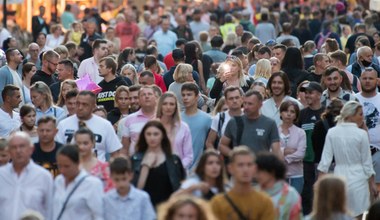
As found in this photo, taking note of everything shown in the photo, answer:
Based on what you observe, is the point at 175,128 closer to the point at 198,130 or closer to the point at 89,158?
the point at 198,130

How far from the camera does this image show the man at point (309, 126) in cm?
1738

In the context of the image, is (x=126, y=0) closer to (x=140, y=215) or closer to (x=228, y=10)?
(x=228, y=10)

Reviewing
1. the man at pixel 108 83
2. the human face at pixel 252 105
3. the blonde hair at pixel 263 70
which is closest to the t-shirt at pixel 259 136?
the human face at pixel 252 105

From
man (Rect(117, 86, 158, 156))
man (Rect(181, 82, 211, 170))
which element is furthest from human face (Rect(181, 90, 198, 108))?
man (Rect(117, 86, 158, 156))

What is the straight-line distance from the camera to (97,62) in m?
22.7

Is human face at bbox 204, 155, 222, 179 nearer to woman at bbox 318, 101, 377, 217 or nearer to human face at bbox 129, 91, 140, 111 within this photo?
woman at bbox 318, 101, 377, 217

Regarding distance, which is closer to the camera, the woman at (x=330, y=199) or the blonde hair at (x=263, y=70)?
the woman at (x=330, y=199)

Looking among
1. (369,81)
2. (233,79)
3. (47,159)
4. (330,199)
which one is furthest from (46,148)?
(233,79)

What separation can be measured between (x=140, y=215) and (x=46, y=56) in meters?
8.94

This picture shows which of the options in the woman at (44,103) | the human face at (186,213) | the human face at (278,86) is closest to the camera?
the human face at (186,213)

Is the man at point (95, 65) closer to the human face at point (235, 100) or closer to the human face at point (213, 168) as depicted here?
the human face at point (235, 100)

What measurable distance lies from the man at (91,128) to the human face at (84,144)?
1.23m

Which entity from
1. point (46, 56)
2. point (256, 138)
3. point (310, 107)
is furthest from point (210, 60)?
point (256, 138)

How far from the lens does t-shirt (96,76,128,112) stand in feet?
64.7
